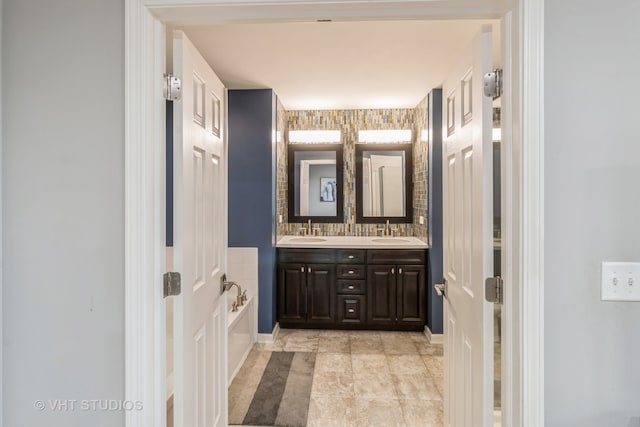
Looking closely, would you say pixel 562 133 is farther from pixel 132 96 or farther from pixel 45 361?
pixel 45 361

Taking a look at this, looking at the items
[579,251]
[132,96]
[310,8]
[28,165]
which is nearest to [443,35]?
[310,8]

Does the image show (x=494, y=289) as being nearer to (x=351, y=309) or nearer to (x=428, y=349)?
(x=428, y=349)

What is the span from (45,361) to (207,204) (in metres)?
0.78

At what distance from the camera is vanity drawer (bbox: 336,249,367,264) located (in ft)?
12.5

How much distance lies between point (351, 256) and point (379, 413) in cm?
169

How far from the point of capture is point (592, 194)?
105 cm

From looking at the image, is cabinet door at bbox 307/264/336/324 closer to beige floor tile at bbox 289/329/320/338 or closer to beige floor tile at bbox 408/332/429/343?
beige floor tile at bbox 289/329/320/338

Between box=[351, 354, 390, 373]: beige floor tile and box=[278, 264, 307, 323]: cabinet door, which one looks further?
box=[278, 264, 307, 323]: cabinet door

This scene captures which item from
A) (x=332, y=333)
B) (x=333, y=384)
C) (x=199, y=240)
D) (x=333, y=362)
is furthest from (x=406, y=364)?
(x=199, y=240)

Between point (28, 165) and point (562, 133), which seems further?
point (28, 165)

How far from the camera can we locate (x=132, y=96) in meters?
1.10

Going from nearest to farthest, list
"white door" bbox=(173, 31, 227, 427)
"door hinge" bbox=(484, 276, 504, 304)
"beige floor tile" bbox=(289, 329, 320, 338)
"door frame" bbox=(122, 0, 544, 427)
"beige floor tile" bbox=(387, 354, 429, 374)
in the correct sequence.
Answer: "door frame" bbox=(122, 0, 544, 427) < "door hinge" bbox=(484, 276, 504, 304) < "white door" bbox=(173, 31, 227, 427) < "beige floor tile" bbox=(387, 354, 429, 374) < "beige floor tile" bbox=(289, 329, 320, 338)

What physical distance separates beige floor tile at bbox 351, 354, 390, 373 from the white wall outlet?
219 cm

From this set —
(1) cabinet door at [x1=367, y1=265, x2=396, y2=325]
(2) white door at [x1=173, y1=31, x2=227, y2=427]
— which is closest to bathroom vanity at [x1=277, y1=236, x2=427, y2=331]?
(1) cabinet door at [x1=367, y1=265, x2=396, y2=325]
